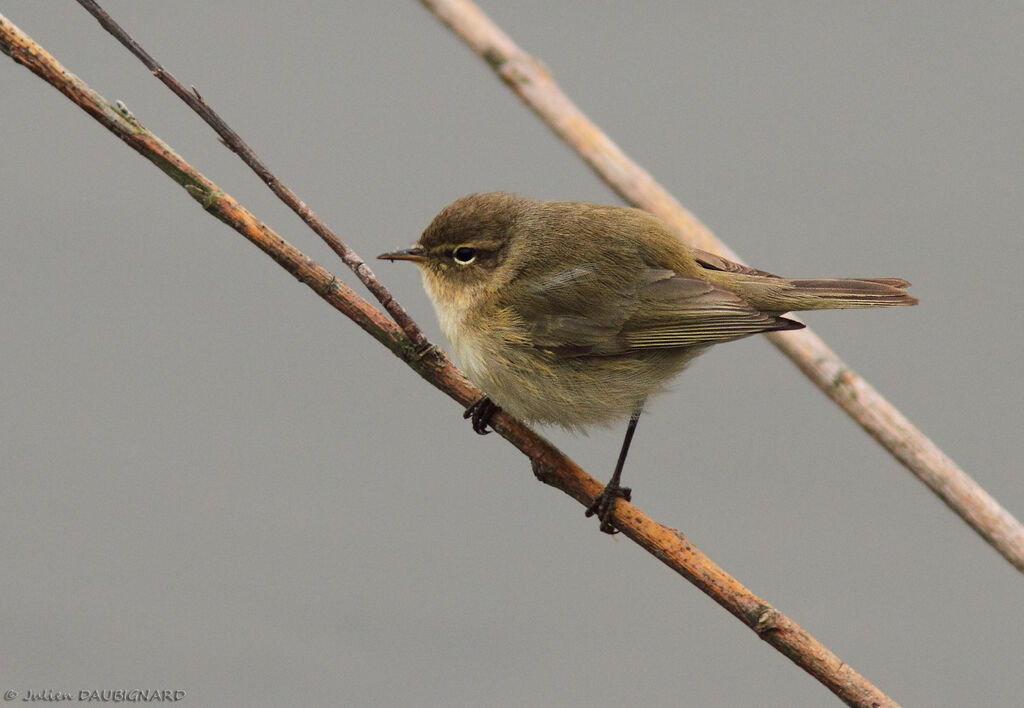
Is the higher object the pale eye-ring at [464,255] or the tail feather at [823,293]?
the tail feather at [823,293]


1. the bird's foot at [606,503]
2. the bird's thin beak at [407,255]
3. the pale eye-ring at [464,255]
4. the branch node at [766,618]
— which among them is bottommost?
the branch node at [766,618]

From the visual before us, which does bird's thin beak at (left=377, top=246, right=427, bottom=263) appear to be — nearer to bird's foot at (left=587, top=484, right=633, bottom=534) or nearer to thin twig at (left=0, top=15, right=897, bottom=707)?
thin twig at (left=0, top=15, right=897, bottom=707)

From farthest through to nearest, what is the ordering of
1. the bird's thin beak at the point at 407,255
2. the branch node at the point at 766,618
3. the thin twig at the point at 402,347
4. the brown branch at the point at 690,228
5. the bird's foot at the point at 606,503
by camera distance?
1. the bird's thin beak at the point at 407,255
2. the brown branch at the point at 690,228
3. the bird's foot at the point at 606,503
4. the branch node at the point at 766,618
5. the thin twig at the point at 402,347

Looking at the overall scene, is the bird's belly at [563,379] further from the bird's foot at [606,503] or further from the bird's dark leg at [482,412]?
the bird's foot at [606,503]

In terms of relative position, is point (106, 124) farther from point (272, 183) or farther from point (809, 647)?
point (809, 647)

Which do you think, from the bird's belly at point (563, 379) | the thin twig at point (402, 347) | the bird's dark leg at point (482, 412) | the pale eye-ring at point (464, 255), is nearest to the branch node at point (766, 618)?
the thin twig at point (402, 347)

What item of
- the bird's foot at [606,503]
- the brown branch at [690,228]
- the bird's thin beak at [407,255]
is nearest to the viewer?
the bird's foot at [606,503]

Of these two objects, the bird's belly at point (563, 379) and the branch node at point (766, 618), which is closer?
the branch node at point (766, 618)
